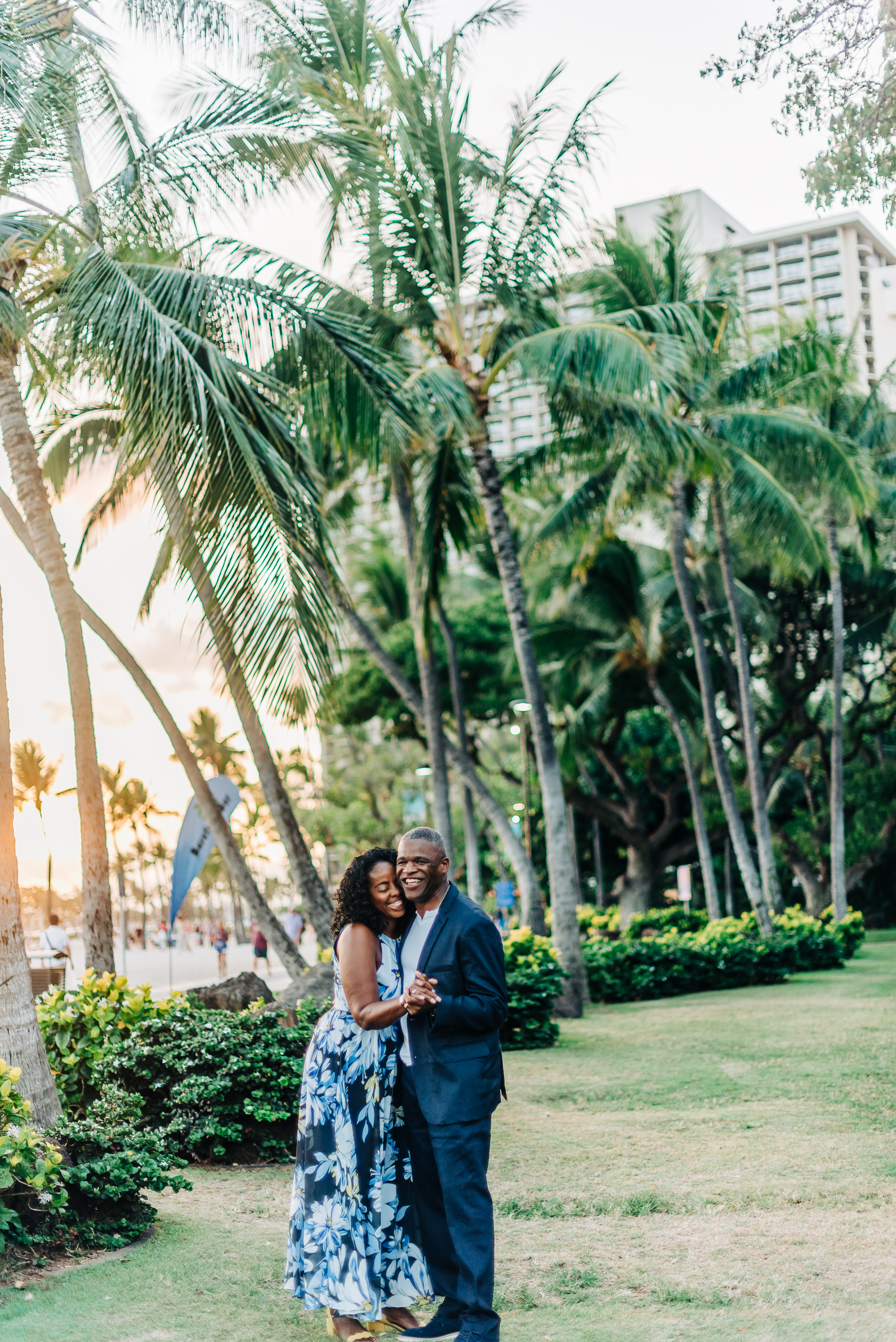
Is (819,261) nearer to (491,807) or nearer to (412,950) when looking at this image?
(491,807)

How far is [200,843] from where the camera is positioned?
40.3ft

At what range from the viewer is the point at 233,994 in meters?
8.91

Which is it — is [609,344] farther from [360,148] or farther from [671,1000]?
[671,1000]

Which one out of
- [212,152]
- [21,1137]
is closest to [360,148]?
[212,152]

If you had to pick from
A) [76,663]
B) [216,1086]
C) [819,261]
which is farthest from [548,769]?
[819,261]

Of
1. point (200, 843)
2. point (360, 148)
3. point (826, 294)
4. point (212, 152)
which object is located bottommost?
point (200, 843)

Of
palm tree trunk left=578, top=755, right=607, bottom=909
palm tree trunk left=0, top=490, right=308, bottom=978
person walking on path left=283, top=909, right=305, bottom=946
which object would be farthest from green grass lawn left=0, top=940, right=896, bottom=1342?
person walking on path left=283, top=909, right=305, bottom=946

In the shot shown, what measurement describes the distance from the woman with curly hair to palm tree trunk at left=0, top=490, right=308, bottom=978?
544 cm

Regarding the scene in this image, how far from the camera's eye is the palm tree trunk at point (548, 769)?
1462 cm

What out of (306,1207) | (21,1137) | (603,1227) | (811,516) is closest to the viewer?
(306,1207)

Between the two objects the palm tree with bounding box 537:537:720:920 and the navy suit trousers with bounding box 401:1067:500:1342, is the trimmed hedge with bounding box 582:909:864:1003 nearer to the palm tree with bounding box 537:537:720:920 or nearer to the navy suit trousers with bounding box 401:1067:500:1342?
the palm tree with bounding box 537:537:720:920

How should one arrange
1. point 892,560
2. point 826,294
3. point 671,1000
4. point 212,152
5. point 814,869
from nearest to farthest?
point 212,152
point 671,1000
point 892,560
point 814,869
point 826,294

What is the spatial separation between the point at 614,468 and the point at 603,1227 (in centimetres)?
1584

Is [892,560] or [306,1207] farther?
[892,560]
